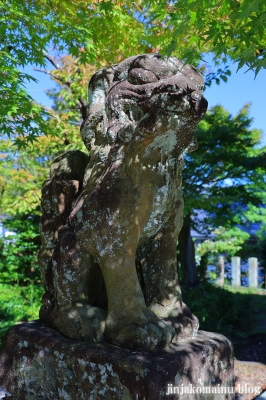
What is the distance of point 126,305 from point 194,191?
4879mm

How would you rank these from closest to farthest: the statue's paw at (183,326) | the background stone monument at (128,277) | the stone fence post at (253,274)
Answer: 1. the background stone monument at (128,277)
2. the statue's paw at (183,326)
3. the stone fence post at (253,274)

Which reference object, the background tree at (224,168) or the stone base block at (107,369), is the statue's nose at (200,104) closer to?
the stone base block at (107,369)

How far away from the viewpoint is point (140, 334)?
6.84 ft

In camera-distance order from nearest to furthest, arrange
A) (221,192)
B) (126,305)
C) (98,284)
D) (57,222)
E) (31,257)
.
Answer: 1. (126,305)
2. (98,284)
3. (57,222)
4. (221,192)
5. (31,257)

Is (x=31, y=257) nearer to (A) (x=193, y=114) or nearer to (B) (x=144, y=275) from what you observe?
(B) (x=144, y=275)

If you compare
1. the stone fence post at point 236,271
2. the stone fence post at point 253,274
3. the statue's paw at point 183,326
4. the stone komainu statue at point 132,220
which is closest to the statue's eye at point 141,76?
the stone komainu statue at point 132,220

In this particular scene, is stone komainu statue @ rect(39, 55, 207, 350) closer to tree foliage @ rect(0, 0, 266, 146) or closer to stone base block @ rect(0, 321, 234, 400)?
stone base block @ rect(0, 321, 234, 400)

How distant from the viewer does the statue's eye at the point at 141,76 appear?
2.19 m

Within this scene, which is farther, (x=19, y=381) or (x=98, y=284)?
(x=98, y=284)

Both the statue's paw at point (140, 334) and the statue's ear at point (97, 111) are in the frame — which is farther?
the statue's ear at point (97, 111)

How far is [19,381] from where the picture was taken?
93.5 inches

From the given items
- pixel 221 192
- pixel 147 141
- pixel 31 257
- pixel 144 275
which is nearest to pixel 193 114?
pixel 147 141

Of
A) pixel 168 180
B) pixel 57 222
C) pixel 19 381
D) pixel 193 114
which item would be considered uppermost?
pixel 193 114

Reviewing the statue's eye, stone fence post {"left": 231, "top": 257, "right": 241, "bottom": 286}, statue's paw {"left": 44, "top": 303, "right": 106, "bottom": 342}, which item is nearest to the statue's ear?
the statue's eye
